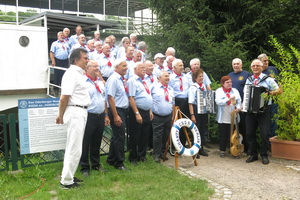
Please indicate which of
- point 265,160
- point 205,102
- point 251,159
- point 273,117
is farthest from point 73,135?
point 273,117

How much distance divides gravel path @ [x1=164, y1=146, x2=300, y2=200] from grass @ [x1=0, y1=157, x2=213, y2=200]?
1.17 ft

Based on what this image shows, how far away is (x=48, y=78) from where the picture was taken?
375 inches

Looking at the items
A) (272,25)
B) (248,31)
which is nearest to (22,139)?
(248,31)

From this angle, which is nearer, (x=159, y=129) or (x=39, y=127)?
(x=39, y=127)

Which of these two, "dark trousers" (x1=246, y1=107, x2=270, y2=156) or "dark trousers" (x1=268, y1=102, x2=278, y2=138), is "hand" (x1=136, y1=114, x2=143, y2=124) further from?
"dark trousers" (x1=268, y1=102, x2=278, y2=138)

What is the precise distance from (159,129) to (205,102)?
115 cm

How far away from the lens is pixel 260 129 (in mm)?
6301

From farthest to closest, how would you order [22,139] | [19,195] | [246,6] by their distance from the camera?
[246,6], [22,139], [19,195]

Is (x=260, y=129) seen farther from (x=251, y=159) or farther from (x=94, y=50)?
(x=94, y=50)

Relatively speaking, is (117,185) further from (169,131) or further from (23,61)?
(23,61)

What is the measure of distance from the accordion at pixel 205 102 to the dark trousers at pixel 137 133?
1.21 metres

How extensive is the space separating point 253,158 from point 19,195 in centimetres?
433

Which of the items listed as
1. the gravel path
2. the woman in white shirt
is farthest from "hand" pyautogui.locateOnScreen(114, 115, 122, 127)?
the woman in white shirt

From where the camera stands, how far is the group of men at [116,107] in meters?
4.56
